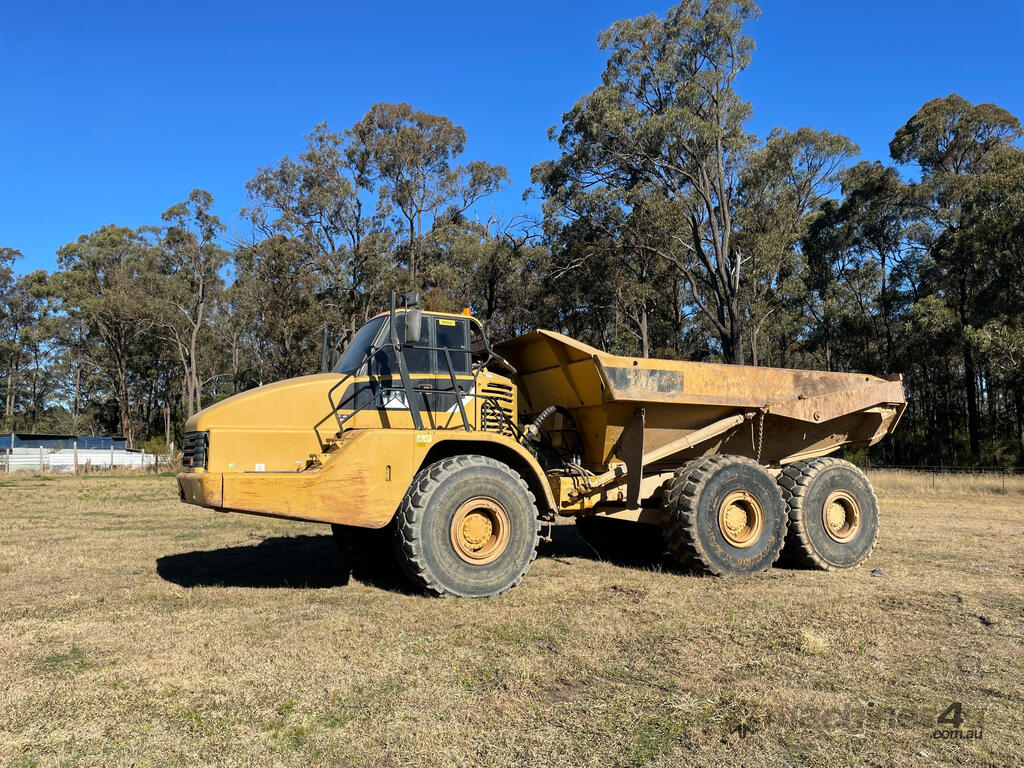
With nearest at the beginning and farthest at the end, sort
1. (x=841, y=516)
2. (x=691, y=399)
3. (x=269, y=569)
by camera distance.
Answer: (x=691, y=399), (x=269, y=569), (x=841, y=516)

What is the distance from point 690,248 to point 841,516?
75.2 ft

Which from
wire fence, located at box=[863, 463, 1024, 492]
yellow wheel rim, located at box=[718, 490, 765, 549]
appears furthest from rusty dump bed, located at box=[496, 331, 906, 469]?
wire fence, located at box=[863, 463, 1024, 492]

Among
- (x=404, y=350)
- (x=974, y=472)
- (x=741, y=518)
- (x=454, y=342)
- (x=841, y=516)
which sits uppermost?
(x=454, y=342)

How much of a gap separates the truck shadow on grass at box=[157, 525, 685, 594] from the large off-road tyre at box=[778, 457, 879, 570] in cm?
149

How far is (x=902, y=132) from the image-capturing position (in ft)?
119

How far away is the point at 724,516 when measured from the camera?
7656 millimetres

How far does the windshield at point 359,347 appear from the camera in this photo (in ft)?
23.5

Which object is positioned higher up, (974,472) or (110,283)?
(110,283)

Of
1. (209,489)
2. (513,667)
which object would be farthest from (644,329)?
(513,667)

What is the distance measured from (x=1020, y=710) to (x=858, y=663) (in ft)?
3.04

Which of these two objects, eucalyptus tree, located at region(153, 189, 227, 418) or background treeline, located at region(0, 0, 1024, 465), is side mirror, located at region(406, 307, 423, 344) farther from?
eucalyptus tree, located at region(153, 189, 227, 418)

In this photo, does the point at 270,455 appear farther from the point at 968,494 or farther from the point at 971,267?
the point at 971,267

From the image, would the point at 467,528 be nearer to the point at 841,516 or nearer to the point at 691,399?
the point at 691,399

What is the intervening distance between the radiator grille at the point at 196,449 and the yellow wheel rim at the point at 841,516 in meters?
6.76
